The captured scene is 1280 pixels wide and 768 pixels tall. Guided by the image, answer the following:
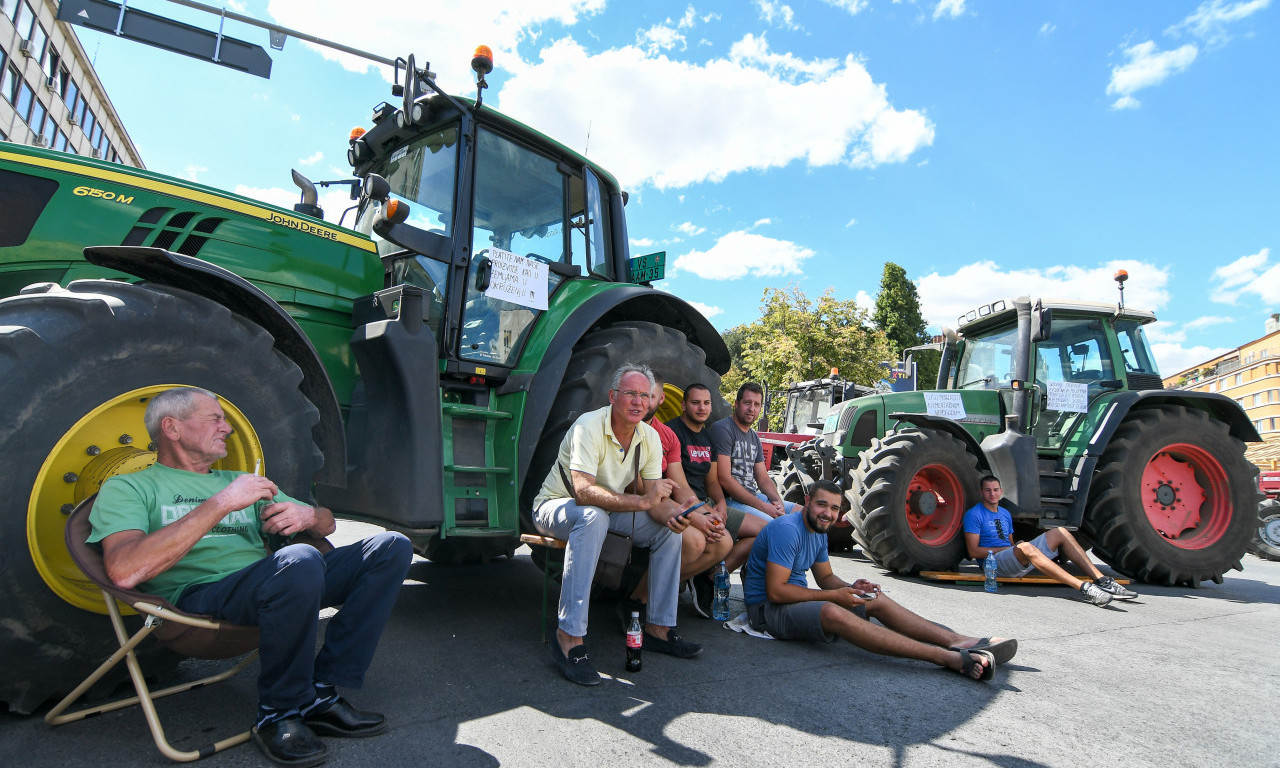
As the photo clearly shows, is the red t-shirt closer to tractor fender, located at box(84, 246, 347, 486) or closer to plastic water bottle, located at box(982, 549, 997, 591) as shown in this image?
tractor fender, located at box(84, 246, 347, 486)

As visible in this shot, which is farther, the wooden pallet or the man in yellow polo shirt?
the wooden pallet

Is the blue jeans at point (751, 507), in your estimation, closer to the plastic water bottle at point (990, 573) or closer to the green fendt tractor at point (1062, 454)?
the green fendt tractor at point (1062, 454)

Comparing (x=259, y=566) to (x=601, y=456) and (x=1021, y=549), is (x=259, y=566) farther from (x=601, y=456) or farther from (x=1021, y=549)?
(x=1021, y=549)

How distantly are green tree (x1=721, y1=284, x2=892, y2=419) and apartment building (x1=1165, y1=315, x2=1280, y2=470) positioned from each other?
38007mm

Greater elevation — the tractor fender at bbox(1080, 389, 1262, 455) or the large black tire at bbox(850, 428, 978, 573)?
the tractor fender at bbox(1080, 389, 1262, 455)

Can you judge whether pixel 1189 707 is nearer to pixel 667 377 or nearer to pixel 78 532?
pixel 667 377

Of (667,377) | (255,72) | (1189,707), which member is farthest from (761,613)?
(255,72)

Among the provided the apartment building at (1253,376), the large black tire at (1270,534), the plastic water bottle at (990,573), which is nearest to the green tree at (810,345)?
the large black tire at (1270,534)

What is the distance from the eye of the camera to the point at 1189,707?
2.90 meters

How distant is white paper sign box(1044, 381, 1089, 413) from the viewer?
256 inches

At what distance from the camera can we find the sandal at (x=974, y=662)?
9.98 ft

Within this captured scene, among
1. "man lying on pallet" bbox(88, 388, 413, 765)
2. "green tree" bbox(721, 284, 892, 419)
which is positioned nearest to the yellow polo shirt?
"man lying on pallet" bbox(88, 388, 413, 765)

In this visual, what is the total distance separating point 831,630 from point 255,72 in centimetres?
663

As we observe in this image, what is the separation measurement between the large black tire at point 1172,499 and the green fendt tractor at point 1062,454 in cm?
1
